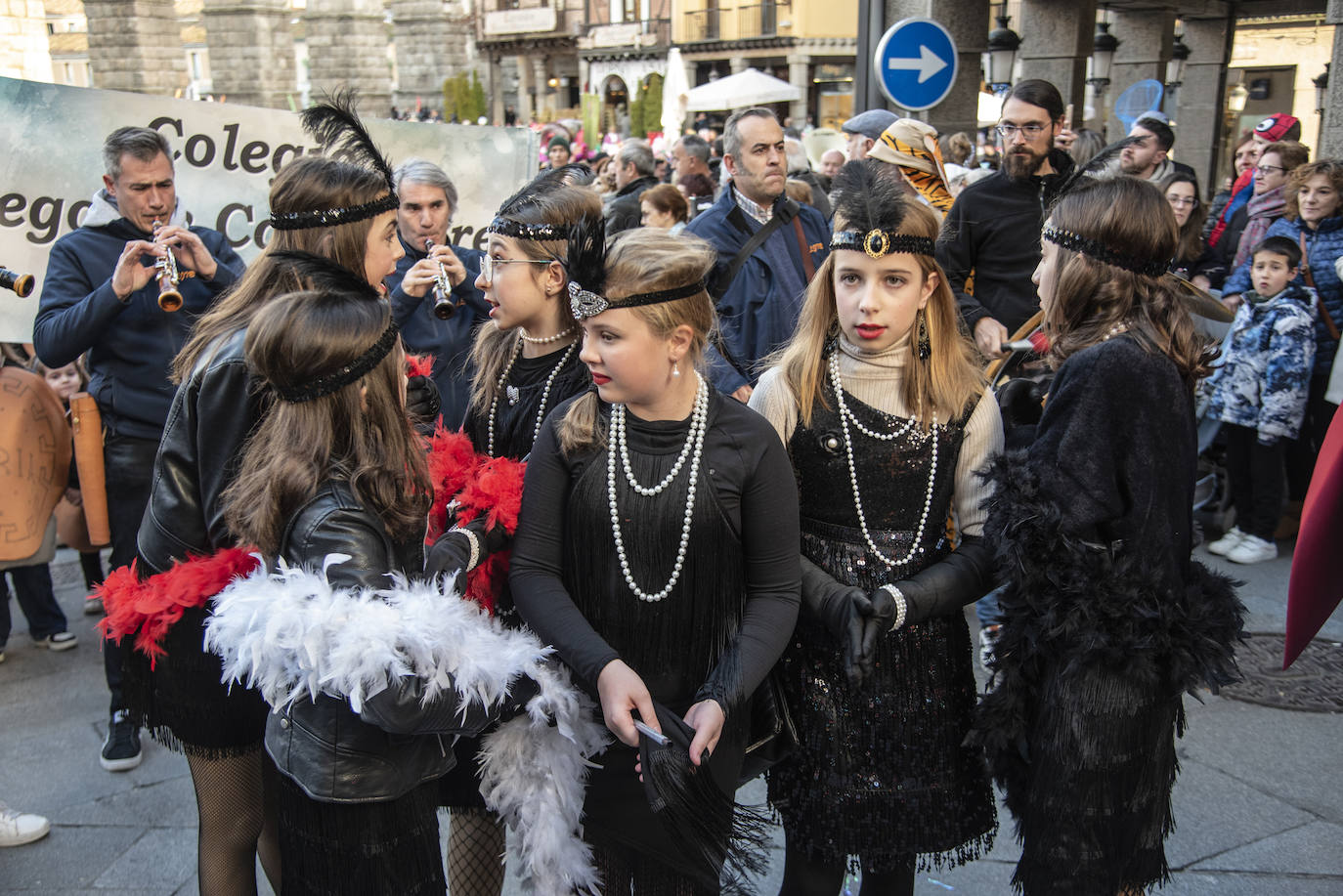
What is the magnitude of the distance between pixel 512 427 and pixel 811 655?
95 cm

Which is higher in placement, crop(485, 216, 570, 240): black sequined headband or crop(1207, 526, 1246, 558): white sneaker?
crop(485, 216, 570, 240): black sequined headband

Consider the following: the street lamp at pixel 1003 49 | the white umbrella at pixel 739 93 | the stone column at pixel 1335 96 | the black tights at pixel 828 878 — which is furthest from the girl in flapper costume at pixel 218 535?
the white umbrella at pixel 739 93

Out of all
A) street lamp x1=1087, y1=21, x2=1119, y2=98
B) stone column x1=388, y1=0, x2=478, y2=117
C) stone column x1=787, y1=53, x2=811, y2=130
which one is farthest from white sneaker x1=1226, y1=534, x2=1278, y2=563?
stone column x1=388, y1=0, x2=478, y2=117

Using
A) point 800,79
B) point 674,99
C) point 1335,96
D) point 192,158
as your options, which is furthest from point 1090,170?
point 800,79

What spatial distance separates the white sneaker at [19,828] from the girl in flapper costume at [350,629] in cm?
191

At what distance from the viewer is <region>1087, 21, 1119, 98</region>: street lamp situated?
15.5 m

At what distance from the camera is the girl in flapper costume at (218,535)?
94.3 inches

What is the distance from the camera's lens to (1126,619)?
Result: 2.25 m

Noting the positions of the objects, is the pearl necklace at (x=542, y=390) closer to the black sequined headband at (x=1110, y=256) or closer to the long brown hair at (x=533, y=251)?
the long brown hair at (x=533, y=251)

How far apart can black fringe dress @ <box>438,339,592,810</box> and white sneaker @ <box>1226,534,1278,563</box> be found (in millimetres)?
4723

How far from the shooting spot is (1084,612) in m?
2.27

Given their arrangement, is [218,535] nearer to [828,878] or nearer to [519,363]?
[519,363]

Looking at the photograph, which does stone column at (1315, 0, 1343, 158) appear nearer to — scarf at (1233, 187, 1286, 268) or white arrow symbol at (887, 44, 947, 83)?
scarf at (1233, 187, 1286, 268)

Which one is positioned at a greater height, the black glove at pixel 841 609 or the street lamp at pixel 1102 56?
the street lamp at pixel 1102 56
